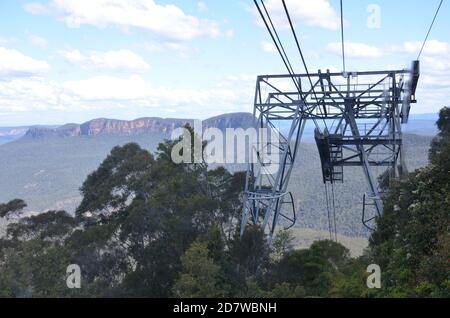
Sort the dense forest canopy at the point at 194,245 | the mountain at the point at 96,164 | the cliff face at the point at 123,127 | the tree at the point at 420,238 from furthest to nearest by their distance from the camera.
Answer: the cliff face at the point at 123,127 < the mountain at the point at 96,164 < the dense forest canopy at the point at 194,245 < the tree at the point at 420,238

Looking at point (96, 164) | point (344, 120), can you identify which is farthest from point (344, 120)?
point (96, 164)

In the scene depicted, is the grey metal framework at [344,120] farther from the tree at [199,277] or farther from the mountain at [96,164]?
the mountain at [96,164]

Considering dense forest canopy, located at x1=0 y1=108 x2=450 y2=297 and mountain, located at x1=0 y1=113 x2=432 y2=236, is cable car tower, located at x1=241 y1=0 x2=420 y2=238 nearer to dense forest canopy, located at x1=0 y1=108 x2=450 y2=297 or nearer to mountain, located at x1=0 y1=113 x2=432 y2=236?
dense forest canopy, located at x1=0 y1=108 x2=450 y2=297

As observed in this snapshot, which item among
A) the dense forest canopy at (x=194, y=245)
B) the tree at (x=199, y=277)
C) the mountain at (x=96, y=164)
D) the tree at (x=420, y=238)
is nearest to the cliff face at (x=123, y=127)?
the mountain at (x=96, y=164)

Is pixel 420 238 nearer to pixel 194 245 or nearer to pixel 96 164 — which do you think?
pixel 194 245

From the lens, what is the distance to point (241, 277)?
659 inches

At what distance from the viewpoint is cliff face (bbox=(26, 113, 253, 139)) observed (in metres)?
77.6

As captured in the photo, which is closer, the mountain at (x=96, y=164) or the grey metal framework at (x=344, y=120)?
the grey metal framework at (x=344, y=120)

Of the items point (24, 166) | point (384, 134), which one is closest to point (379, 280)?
point (384, 134)

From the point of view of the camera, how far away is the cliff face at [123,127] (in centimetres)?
7761

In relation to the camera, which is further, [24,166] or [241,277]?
[24,166]

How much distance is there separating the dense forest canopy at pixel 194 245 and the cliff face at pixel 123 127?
4479cm
